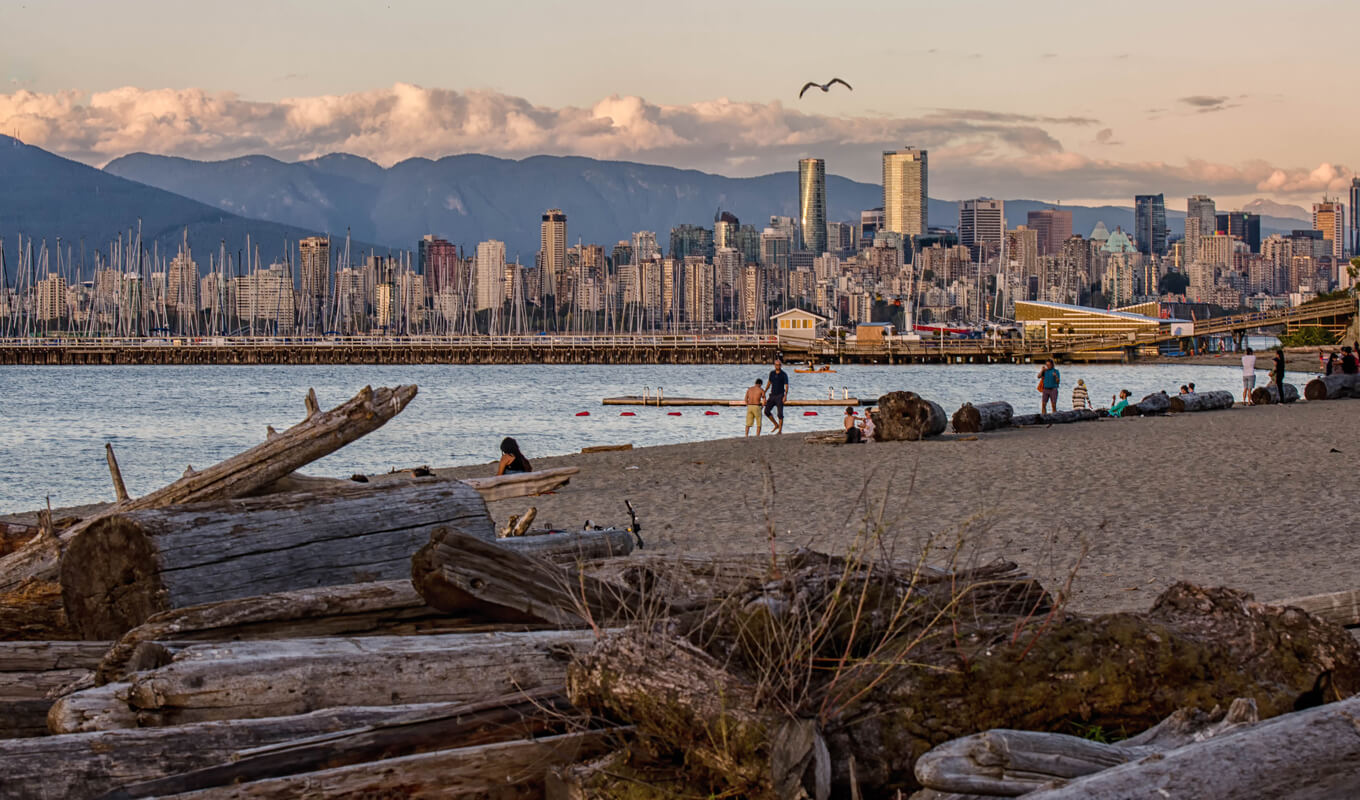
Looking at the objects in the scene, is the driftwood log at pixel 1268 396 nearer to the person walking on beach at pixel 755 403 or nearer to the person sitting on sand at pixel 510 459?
the person walking on beach at pixel 755 403

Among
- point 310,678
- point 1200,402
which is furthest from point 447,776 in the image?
point 1200,402

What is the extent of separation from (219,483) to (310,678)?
3278 millimetres

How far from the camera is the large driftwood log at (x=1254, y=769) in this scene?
3658 millimetres

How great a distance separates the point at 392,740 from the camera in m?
4.45

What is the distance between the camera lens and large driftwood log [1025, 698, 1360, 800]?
144 inches

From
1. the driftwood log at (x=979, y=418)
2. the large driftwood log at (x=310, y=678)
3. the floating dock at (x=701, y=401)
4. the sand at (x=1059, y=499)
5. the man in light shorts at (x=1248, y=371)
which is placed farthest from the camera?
the floating dock at (x=701, y=401)

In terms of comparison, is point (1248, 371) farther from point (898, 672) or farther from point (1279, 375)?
point (898, 672)

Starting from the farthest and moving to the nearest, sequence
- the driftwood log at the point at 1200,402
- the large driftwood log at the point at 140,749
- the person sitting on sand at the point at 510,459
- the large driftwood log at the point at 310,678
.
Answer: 1. the driftwood log at the point at 1200,402
2. the person sitting on sand at the point at 510,459
3. the large driftwood log at the point at 310,678
4. the large driftwood log at the point at 140,749

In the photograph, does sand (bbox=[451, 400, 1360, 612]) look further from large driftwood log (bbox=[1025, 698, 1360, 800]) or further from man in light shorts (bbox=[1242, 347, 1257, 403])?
man in light shorts (bbox=[1242, 347, 1257, 403])

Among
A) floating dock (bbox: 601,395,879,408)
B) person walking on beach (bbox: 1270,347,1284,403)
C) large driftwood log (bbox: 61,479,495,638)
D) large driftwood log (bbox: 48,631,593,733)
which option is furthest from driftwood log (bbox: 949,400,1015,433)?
large driftwood log (bbox: 48,631,593,733)

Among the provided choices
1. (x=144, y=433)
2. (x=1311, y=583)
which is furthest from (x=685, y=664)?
(x=144, y=433)

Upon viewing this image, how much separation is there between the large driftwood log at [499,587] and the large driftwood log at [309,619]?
0.33 feet

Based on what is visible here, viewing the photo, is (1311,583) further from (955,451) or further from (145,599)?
(955,451)

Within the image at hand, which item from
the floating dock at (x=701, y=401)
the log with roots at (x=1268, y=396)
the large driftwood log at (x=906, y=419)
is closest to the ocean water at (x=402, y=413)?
the floating dock at (x=701, y=401)
